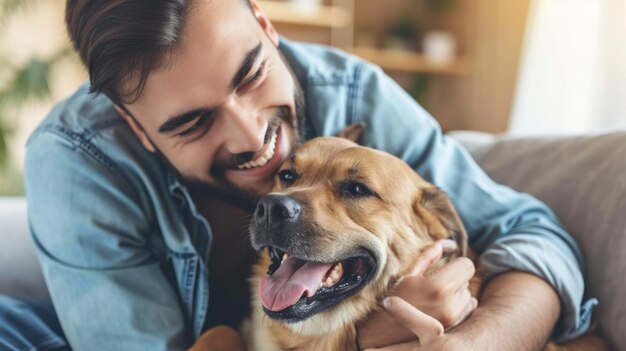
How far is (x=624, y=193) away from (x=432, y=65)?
2926mm

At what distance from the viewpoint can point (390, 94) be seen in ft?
4.82

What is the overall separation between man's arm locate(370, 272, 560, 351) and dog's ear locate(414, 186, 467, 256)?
12cm

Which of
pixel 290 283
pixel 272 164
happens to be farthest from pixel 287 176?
pixel 290 283

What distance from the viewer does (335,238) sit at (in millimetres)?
1060

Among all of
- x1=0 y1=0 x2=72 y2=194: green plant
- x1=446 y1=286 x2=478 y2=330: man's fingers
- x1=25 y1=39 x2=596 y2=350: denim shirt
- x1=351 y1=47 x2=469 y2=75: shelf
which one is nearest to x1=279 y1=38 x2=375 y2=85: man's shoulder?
x1=25 y1=39 x2=596 y2=350: denim shirt

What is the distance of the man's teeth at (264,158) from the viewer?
1.26 metres

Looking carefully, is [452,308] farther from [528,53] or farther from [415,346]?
[528,53]

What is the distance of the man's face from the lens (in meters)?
1.11

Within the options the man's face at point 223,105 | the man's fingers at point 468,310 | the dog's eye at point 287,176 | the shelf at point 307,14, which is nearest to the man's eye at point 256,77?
the man's face at point 223,105

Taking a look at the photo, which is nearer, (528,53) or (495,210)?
(495,210)

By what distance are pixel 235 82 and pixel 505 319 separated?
2.32 feet

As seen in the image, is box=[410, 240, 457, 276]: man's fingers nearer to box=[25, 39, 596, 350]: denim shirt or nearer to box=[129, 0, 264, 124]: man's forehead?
box=[25, 39, 596, 350]: denim shirt

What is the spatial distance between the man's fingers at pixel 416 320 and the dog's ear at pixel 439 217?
229mm

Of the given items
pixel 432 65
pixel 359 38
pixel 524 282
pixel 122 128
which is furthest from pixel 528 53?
pixel 122 128
